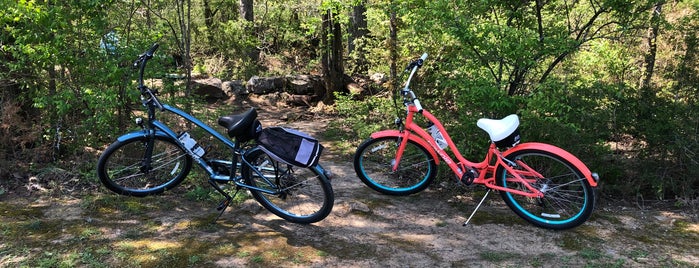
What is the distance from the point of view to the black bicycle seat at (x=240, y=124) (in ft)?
10.9

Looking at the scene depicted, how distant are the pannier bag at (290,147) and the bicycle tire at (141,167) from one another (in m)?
0.93

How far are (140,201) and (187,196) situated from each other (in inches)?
15.2

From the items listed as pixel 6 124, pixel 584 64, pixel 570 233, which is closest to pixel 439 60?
pixel 584 64

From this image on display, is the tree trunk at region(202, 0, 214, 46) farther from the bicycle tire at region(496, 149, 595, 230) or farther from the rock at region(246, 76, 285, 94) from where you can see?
the bicycle tire at region(496, 149, 595, 230)

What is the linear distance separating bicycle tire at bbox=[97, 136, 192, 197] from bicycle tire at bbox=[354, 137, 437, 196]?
1.61 meters

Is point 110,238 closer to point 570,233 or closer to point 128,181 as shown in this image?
point 128,181

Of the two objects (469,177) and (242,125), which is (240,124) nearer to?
(242,125)

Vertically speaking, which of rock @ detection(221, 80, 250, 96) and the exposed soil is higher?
rock @ detection(221, 80, 250, 96)

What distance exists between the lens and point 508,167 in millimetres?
3719

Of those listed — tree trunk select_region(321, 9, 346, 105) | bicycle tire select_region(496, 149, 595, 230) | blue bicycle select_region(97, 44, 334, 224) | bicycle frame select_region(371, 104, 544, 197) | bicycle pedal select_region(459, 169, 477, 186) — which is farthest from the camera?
tree trunk select_region(321, 9, 346, 105)

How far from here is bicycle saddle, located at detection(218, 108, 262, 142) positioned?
3.31 m

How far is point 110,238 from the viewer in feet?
10.8

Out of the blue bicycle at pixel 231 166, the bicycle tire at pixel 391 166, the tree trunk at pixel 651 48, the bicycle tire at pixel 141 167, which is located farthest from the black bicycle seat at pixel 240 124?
the tree trunk at pixel 651 48

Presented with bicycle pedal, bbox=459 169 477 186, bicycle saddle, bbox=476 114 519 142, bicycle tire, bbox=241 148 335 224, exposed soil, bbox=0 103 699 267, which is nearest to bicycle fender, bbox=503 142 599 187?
bicycle saddle, bbox=476 114 519 142
